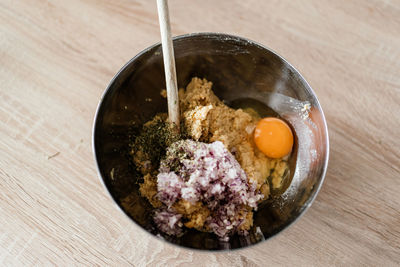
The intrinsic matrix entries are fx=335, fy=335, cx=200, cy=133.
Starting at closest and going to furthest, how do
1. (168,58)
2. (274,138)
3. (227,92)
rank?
(168,58) < (274,138) < (227,92)

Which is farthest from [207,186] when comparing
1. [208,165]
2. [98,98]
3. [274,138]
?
[98,98]

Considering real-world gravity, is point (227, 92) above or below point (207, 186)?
above

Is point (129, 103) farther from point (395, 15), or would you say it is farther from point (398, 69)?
point (395, 15)

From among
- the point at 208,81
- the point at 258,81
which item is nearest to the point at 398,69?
the point at 258,81

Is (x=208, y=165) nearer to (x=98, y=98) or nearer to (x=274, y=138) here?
(x=274, y=138)

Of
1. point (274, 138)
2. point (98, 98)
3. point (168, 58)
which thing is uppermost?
point (168, 58)

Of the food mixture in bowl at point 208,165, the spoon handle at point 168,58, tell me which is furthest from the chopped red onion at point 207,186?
the spoon handle at point 168,58

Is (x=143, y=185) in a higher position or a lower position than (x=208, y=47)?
lower
